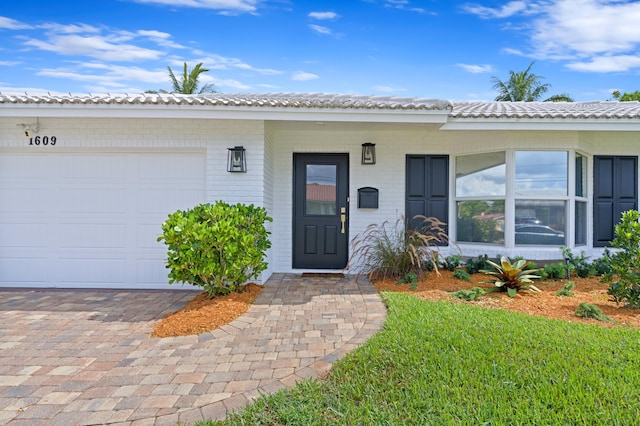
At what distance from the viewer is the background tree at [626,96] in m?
17.4

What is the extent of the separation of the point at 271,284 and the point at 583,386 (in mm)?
4319

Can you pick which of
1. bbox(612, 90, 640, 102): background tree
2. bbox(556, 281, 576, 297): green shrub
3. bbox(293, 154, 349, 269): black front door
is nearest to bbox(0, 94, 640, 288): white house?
bbox(293, 154, 349, 269): black front door

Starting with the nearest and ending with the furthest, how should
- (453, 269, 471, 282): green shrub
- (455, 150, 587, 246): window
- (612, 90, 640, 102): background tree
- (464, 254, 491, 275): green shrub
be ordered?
1. (453, 269, 471, 282): green shrub
2. (455, 150, 587, 246): window
3. (464, 254, 491, 275): green shrub
4. (612, 90, 640, 102): background tree

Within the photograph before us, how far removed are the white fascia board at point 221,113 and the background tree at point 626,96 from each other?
61.0 ft

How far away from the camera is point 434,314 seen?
3.91 meters

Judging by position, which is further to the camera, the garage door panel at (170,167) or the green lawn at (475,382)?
the garage door panel at (170,167)

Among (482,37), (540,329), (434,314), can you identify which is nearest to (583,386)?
(540,329)

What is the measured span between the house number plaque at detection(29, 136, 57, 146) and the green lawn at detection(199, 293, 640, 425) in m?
5.90

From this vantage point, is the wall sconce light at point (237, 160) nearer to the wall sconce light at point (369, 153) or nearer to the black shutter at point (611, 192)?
the wall sconce light at point (369, 153)

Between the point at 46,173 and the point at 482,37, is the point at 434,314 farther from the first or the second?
the point at 482,37

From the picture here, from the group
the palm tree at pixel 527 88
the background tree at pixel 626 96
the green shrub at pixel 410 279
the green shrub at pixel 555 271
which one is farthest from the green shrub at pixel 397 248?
the palm tree at pixel 527 88

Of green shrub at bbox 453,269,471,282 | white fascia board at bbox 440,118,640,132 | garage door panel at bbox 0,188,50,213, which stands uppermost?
white fascia board at bbox 440,118,640,132

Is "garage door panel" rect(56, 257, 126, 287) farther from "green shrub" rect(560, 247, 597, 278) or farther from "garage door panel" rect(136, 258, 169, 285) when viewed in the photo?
"green shrub" rect(560, 247, 597, 278)

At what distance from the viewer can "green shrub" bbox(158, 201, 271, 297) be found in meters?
4.37
